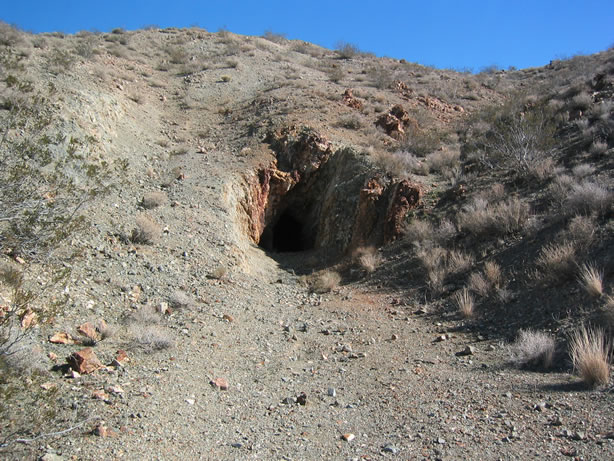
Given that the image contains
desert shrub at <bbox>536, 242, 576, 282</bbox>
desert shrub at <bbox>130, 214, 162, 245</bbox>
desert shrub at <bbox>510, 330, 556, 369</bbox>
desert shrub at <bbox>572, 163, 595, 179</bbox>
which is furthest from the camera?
desert shrub at <bbox>572, 163, 595, 179</bbox>

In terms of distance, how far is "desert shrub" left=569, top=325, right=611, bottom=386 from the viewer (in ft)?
14.9

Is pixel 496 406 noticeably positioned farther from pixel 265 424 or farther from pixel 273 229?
pixel 273 229

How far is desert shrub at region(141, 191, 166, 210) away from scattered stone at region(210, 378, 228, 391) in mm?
5474

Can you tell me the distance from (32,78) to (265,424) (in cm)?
1169

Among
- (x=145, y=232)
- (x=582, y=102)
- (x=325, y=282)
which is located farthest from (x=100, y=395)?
(x=582, y=102)

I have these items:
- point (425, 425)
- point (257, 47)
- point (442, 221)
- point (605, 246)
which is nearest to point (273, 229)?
point (442, 221)

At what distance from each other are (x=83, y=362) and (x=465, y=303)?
18.9 ft

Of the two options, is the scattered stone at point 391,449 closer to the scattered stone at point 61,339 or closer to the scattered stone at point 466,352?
the scattered stone at point 466,352

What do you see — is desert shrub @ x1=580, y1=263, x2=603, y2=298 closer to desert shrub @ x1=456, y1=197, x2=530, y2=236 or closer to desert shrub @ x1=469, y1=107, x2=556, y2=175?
desert shrub @ x1=456, y1=197, x2=530, y2=236

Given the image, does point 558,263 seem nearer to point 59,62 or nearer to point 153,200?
point 153,200

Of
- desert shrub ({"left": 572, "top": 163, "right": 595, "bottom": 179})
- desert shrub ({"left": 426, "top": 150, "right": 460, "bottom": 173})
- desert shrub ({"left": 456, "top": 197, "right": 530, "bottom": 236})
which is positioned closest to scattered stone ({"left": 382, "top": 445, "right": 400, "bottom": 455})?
desert shrub ({"left": 456, "top": 197, "right": 530, "bottom": 236})

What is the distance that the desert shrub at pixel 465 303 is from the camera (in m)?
7.23

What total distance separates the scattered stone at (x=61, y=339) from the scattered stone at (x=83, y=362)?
1.38ft

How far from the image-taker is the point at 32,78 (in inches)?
461
